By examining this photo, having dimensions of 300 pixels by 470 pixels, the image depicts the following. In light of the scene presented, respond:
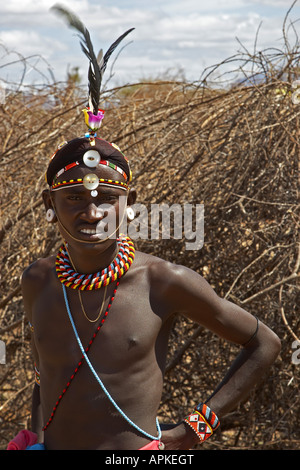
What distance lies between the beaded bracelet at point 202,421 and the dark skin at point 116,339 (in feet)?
0.07

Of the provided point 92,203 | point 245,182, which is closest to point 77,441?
point 92,203

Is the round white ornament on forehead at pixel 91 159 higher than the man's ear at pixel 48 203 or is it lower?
higher

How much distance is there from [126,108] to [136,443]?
2.70 meters

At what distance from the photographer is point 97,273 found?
2105mm

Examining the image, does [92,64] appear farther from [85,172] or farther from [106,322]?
[106,322]

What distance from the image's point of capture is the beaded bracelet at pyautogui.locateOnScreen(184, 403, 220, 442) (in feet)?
6.93

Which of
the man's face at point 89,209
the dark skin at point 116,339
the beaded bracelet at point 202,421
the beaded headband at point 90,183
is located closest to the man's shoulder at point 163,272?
the dark skin at point 116,339

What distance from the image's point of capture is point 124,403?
6.57 feet

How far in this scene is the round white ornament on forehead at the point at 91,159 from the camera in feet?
6.68

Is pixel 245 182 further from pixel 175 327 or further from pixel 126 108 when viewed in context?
pixel 126 108

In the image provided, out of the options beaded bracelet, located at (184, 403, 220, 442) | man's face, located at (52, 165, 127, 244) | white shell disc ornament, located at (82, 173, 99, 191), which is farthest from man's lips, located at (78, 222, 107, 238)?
beaded bracelet, located at (184, 403, 220, 442)

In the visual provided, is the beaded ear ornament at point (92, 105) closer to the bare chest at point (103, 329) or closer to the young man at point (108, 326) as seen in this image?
the young man at point (108, 326)

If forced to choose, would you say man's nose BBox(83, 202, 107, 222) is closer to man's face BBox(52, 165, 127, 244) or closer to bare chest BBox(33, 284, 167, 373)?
man's face BBox(52, 165, 127, 244)

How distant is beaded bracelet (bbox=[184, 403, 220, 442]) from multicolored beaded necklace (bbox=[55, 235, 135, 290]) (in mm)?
503
